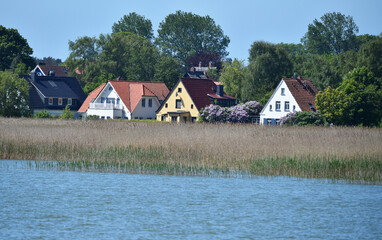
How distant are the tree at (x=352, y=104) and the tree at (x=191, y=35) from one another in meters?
117

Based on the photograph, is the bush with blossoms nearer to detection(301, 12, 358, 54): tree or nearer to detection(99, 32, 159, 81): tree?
detection(99, 32, 159, 81): tree

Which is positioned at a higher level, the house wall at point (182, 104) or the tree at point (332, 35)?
the tree at point (332, 35)

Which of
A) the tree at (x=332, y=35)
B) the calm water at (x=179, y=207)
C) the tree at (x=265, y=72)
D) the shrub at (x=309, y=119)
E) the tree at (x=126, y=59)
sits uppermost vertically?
the tree at (x=332, y=35)

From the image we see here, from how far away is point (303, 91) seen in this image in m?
78.6

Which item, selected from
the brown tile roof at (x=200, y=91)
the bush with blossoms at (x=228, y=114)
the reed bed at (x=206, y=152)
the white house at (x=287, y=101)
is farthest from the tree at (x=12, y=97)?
the reed bed at (x=206, y=152)

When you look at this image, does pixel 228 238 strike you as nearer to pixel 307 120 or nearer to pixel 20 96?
pixel 307 120

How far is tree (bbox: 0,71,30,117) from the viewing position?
72.7m

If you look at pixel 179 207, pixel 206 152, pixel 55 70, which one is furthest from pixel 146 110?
pixel 179 207

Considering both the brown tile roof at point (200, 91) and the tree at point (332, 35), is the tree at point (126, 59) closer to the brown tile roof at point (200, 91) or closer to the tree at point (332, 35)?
the brown tile roof at point (200, 91)

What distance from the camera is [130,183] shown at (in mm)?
28297

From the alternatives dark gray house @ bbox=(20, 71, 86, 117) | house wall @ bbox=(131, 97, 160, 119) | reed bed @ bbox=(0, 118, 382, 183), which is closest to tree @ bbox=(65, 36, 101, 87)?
dark gray house @ bbox=(20, 71, 86, 117)

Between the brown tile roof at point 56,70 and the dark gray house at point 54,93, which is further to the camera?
the brown tile roof at point 56,70

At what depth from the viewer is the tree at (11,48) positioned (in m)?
112

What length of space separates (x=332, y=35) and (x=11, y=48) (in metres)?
80.5
